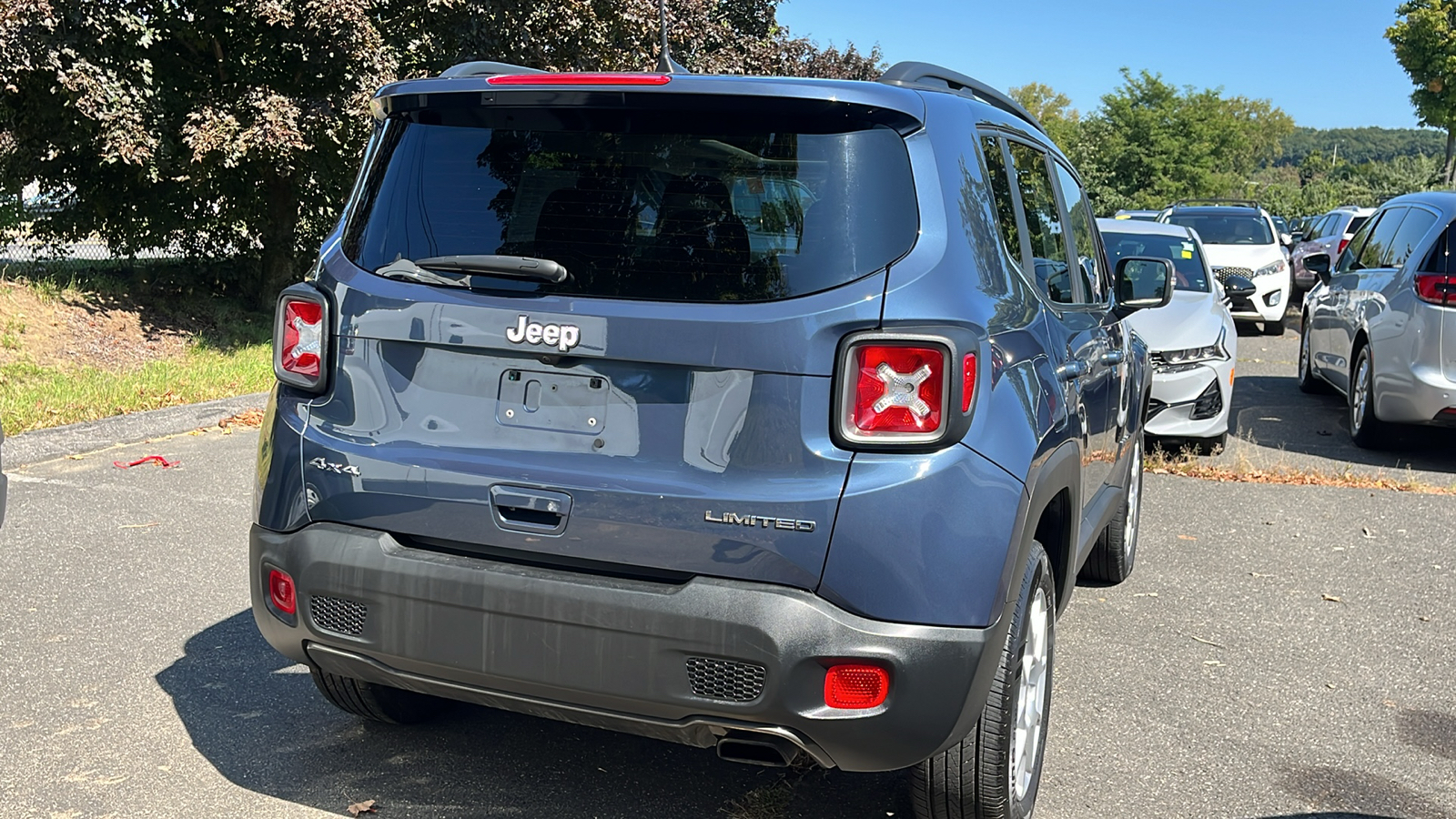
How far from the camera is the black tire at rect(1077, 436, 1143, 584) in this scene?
544 centimetres

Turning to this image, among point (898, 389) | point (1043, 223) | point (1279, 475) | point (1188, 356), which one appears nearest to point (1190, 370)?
point (1188, 356)

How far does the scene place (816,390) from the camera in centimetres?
268

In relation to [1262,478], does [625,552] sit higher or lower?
higher

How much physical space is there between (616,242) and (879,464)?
0.79m

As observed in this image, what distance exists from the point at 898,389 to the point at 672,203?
0.67 m

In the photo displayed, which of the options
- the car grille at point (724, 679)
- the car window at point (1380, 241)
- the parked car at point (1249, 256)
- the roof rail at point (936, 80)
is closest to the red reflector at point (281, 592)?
the car grille at point (724, 679)

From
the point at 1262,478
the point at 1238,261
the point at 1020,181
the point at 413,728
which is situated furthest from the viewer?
the point at 1238,261

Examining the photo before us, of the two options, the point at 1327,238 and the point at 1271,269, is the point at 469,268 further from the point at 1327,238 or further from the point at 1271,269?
the point at 1327,238

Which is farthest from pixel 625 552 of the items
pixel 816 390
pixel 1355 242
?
pixel 1355 242

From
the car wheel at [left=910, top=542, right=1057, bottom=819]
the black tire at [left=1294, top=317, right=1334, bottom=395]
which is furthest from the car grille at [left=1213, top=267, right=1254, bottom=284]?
the car wheel at [left=910, top=542, right=1057, bottom=819]

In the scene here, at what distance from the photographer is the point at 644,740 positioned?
3.83 meters

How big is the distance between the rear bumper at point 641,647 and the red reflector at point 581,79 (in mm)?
1104

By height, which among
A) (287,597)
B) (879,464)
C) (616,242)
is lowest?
(287,597)

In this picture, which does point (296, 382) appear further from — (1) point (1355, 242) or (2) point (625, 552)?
(1) point (1355, 242)
